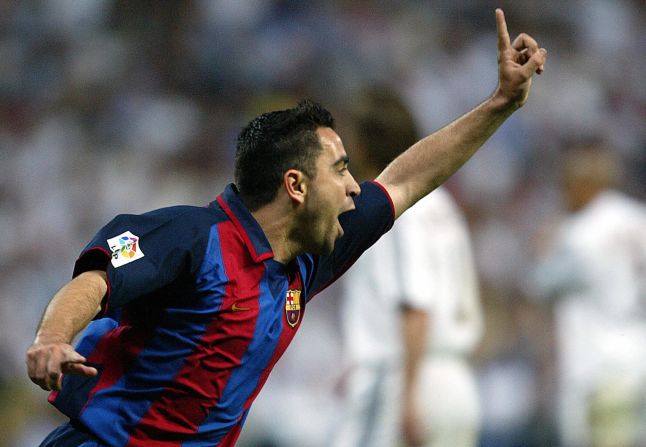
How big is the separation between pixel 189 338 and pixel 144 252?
32cm

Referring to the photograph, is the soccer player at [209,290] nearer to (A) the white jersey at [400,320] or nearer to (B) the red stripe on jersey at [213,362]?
(B) the red stripe on jersey at [213,362]

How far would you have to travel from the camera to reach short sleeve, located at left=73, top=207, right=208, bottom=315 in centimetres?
293

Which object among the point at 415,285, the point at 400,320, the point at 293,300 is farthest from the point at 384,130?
the point at 293,300

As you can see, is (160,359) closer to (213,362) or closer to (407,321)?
(213,362)

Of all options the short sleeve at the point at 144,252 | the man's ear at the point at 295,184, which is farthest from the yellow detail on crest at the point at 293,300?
the short sleeve at the point at 144,252

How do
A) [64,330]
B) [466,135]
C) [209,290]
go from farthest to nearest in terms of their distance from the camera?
1. [466,135]
2. [209,290]
3. [64,330]

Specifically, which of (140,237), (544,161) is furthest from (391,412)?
(544,161)

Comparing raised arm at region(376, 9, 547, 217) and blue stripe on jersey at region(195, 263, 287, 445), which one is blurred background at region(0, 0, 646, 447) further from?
blue stripe on jersey at region(195, 263, 287, 445)

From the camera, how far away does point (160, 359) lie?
125 inches

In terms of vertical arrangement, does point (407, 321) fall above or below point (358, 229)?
below

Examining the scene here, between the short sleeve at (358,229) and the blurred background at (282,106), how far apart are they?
393 cm

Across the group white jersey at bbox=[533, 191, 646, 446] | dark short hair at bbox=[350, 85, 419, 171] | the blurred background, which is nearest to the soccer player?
dark short hair at bbox=[350, 85, 419, 171]

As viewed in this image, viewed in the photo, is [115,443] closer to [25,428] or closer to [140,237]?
[140,237]

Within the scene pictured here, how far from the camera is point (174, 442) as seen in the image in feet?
10.6
